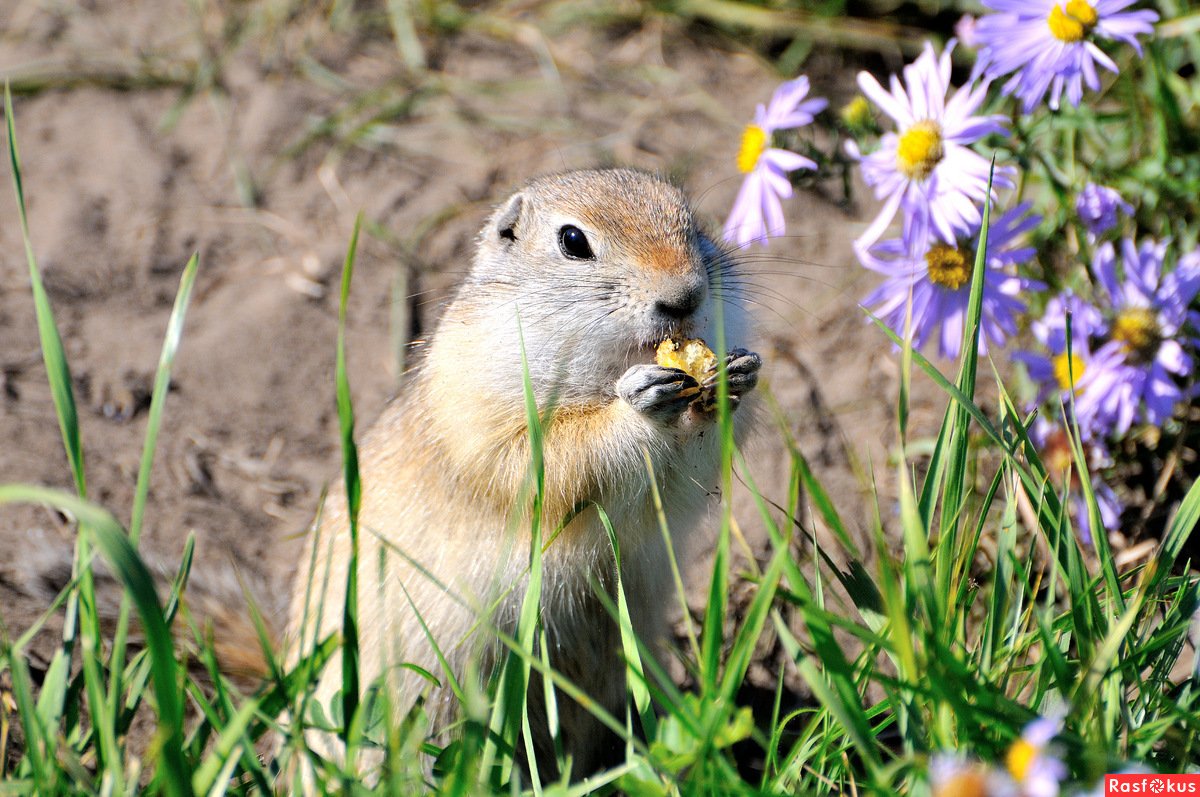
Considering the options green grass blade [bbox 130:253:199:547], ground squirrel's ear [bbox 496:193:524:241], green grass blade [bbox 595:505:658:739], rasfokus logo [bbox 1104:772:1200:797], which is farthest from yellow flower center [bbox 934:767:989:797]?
ground squirrel's ear [bbox 496:193:524:241]

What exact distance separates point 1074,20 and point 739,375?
137 cm

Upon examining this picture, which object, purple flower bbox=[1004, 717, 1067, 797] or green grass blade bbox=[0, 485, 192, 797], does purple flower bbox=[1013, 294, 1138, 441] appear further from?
green grass blade bbox=[0, 485, 192, 797]

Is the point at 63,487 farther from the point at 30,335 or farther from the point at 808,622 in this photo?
the point at 808,622

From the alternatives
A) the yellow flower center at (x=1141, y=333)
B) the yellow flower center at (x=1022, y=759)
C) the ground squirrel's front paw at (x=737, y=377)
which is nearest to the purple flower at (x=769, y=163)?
the ground squirrel's front paw at (x=737, y=377)

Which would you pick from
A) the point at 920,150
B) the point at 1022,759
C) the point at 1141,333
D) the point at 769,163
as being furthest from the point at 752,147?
the point at 1022,759

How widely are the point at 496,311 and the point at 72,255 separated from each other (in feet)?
8.93

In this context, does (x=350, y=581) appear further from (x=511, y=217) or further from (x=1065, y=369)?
(x=1065, y=369)

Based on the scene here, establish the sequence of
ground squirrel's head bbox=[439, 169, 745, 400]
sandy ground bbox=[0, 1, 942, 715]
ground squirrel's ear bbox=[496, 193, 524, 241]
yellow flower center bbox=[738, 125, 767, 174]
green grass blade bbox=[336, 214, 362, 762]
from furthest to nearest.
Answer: sandy ground bbox=[0, 1, 942, 715] → yellow flower center bbox=[738, 125, 767, 174] → ground squirrel's ear bbox=[496, 193, 524, 241] → ground squirrel's head bbox=[439, 169, 745, 400] → green grass blade bbox=[336, 214, 362, 762]

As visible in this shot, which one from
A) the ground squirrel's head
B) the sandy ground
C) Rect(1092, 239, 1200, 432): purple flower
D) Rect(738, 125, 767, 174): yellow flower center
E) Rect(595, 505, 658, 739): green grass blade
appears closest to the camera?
Rect(595, 505, 658, 739): green grass blade

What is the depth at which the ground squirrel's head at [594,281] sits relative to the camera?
273 cm

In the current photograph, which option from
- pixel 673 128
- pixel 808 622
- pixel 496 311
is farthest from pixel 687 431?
pixel 673 128

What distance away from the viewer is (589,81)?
18.6 feet

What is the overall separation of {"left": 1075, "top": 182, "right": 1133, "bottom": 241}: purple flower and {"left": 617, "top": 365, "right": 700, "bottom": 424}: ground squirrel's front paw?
147 cm

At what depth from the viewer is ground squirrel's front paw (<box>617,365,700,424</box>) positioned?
8.62 ft
